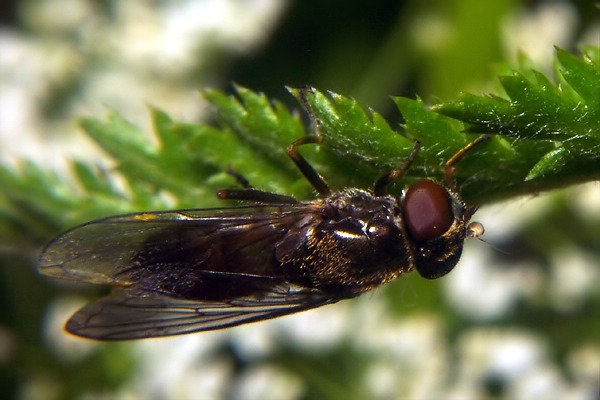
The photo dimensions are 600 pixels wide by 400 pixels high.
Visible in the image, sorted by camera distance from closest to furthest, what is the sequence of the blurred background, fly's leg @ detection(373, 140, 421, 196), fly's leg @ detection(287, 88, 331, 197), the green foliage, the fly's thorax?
1. the green foliage
2. fly's leg @ detection(373, 140, 421, 196)
3. fly's leg @ detection(287, 88, 331, 197)
4. the fly's thorax
5. the blurred background

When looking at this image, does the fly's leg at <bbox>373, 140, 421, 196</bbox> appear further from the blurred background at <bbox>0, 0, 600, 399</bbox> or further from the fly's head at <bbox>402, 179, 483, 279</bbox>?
the blurred background at <bbox>0, 0, 600, 399</bbox>

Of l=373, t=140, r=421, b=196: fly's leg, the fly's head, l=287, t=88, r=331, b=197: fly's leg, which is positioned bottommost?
the fly's head

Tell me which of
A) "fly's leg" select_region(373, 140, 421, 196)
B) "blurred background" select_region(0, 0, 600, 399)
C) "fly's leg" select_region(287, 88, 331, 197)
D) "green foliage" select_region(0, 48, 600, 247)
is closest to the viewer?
"green foliage" select_region(0, 48, 600, 247)

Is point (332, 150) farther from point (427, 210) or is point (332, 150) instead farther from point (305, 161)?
point (427, 210)

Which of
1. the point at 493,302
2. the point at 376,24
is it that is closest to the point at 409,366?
the point at 493,302

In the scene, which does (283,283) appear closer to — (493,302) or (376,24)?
(493,302)

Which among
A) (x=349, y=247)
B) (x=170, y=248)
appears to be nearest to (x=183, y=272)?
(x=170, y=248)

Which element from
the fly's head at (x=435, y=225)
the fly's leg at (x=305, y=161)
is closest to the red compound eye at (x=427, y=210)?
the fly's head at (x=435, y=225)

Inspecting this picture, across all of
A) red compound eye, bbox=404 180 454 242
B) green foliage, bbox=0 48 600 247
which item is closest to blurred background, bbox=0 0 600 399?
green foliage, bbox=0 48 600 247
